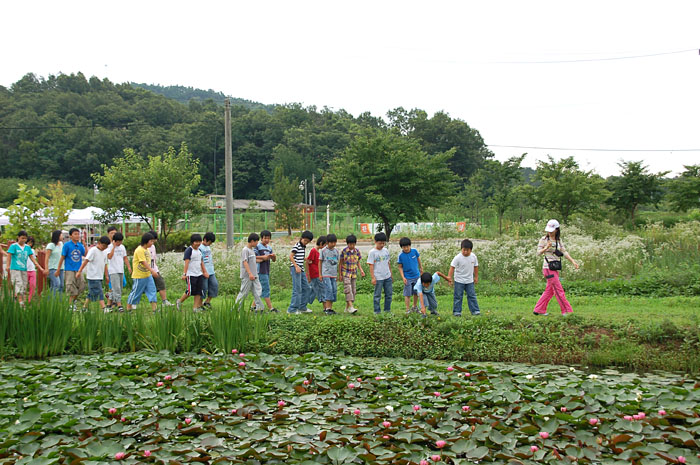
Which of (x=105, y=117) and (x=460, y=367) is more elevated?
(x=105, y=117)

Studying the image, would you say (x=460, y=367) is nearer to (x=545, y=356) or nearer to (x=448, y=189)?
(x=545, y=356)

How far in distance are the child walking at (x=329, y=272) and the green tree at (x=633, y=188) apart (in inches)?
951

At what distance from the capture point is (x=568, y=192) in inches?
1072

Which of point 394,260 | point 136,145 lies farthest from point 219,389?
point 136,145

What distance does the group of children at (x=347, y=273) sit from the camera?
32.0ft

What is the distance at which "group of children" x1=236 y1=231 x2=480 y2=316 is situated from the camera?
9.75 m

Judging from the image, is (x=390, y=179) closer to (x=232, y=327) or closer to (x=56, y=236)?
(x=56, y=236)

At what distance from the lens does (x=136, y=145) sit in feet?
207

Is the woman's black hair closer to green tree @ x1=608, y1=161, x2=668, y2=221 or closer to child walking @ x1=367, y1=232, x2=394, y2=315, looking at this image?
child walking @ x1=367, y1=232, x2=394, y2=315

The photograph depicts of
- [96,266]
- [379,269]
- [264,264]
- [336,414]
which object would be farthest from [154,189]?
[336,414]

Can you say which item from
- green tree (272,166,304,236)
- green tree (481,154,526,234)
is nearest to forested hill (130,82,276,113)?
green tree (272,166,304,236)

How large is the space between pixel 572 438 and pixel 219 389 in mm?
3376

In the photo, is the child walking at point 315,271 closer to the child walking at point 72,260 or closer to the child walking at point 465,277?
the child walking at point 465,277

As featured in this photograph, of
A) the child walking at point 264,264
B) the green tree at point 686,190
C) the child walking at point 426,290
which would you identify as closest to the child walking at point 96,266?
the child walking at point 264,264
